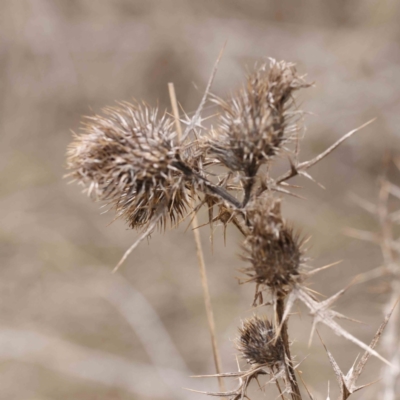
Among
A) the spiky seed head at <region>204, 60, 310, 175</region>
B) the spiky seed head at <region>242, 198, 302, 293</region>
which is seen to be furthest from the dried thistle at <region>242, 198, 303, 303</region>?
the spiky seed head at <region>204, 60, 310, 175</region>

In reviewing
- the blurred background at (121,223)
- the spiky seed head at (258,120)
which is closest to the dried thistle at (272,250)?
the spiky seed head at (258,120)

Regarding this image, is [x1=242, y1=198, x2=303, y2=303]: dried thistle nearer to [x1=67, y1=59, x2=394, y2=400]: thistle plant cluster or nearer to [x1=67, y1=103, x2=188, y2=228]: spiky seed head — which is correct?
[x1=67, y1=59, x2=394, y2=400]: thistle plant cluster

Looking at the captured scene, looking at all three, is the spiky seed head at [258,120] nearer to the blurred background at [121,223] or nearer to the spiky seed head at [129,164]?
the spiky seed head at [129,164]

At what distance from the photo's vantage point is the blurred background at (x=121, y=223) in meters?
4.18

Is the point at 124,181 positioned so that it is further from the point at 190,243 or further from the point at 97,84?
the point at 97,84

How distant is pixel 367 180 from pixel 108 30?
3620 millimetres

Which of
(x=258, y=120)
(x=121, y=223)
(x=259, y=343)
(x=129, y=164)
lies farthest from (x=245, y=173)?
(x=121, y=223)

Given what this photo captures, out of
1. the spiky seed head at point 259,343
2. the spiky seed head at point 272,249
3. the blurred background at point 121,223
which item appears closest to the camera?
the spiky seed head at point 272,249

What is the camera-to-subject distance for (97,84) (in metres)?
5.66

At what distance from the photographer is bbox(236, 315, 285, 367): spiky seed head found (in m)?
1.13

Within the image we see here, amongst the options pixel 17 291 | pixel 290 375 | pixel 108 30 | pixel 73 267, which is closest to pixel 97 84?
pixel 108 30

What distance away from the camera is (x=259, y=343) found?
117 centimetres

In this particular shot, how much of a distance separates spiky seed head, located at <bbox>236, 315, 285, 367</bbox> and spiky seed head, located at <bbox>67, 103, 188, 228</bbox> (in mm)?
397

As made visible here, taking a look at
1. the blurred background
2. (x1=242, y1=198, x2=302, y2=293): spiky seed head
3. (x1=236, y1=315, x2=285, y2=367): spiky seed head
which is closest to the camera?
(x1=242, y1=198, x2=302, y2=293): spiky seed head
